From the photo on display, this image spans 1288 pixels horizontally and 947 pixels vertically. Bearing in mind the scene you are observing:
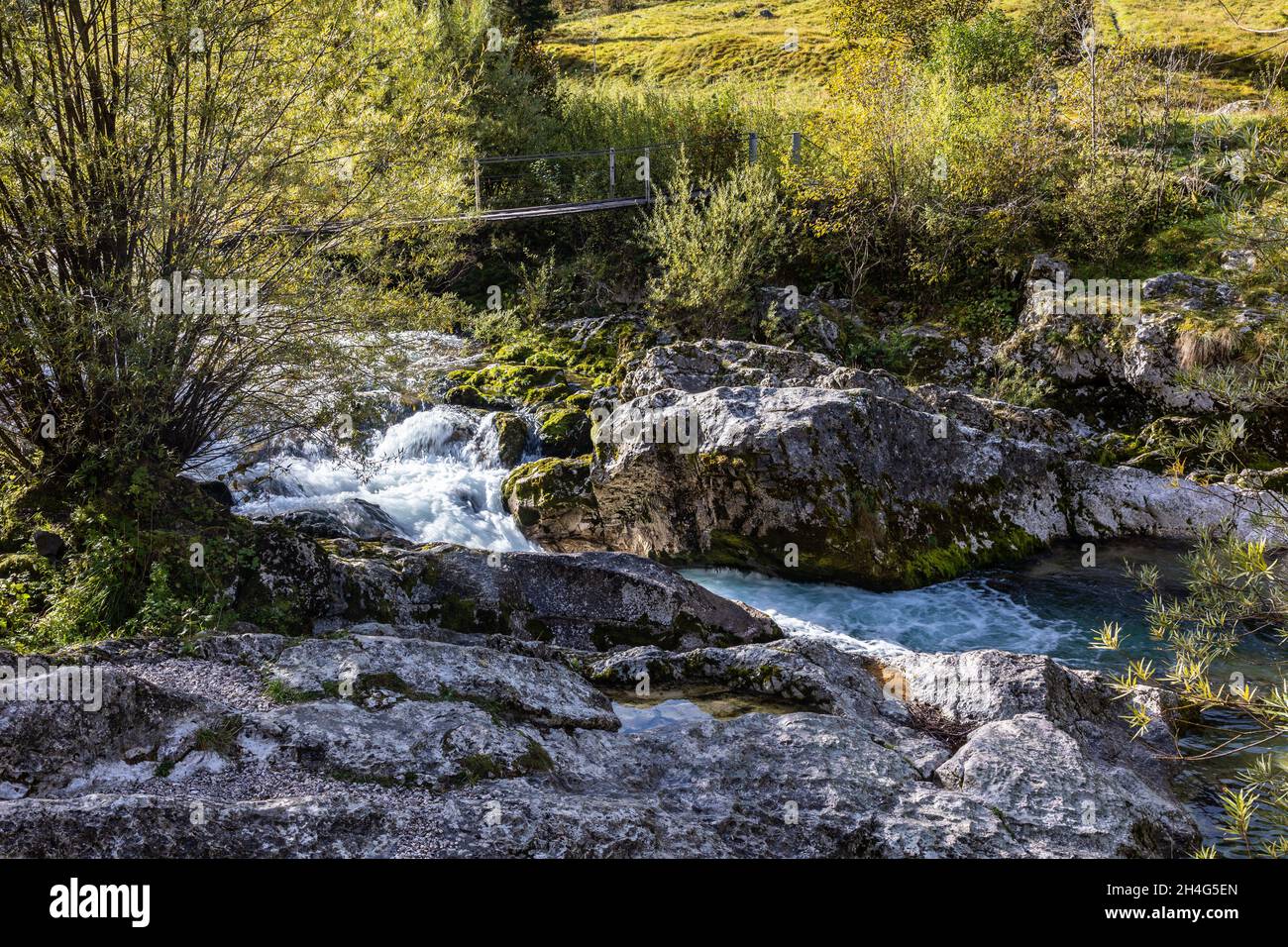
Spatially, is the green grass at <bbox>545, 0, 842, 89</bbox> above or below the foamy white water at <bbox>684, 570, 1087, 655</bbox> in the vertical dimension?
above

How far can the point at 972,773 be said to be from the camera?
4668mm

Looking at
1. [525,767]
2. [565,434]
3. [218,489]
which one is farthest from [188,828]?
[565,434]

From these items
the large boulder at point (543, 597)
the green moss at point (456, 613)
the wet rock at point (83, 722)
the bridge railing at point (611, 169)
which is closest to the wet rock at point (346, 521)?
the large boulder at point (543, 597)

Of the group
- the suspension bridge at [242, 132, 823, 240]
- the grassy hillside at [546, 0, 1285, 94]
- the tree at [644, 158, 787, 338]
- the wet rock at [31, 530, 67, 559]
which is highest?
the grassy hillside at [546, 0, 1285, 94]

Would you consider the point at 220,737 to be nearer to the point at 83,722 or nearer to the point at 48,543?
the point at 83,722

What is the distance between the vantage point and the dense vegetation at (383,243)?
632cm

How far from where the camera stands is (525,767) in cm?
412

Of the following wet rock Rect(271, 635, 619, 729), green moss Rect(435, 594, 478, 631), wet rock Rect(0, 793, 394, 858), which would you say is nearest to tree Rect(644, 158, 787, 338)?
green moss Rect(435, 594, 478, 631)

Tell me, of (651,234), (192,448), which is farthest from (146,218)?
(651,234)

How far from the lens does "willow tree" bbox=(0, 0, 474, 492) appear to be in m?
6.51

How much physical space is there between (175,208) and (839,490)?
7.40m

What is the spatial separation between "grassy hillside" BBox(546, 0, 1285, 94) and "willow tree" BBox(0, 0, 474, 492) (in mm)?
26552

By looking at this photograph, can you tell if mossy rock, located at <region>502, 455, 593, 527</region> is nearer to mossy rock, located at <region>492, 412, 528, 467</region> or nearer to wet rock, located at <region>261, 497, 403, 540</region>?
mossy rock, located at <region>492, 412, 528, 467</region>
